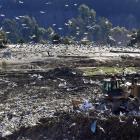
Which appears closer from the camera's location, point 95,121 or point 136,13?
point 95,121

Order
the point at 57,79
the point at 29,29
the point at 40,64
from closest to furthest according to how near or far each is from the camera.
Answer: the point at 57,79, the point at 40,64, the point at 29,29

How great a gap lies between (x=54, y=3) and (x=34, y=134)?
5001 inches

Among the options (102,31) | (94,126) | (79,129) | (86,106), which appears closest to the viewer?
(94,126)

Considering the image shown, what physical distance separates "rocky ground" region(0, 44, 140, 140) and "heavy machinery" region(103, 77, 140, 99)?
414mm

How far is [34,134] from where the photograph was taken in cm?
2675

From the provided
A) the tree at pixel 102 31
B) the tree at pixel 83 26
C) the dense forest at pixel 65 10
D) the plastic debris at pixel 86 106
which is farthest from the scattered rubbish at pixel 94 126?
the dense forest at pixel 65 10

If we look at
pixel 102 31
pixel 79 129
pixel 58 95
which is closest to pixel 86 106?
pixel 79 129

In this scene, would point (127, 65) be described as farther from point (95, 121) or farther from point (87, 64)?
point (95, 121)

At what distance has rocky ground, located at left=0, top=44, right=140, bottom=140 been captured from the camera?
2584 centimetres

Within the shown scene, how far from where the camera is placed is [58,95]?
33.9m

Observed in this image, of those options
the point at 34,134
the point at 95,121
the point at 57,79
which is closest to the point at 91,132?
the point at 95,121

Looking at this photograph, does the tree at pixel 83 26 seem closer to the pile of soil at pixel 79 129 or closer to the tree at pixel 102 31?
the tree at pixel 102 31

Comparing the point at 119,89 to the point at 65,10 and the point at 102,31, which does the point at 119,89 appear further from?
the point at 65,10

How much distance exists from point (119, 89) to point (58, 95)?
6.42 meters
